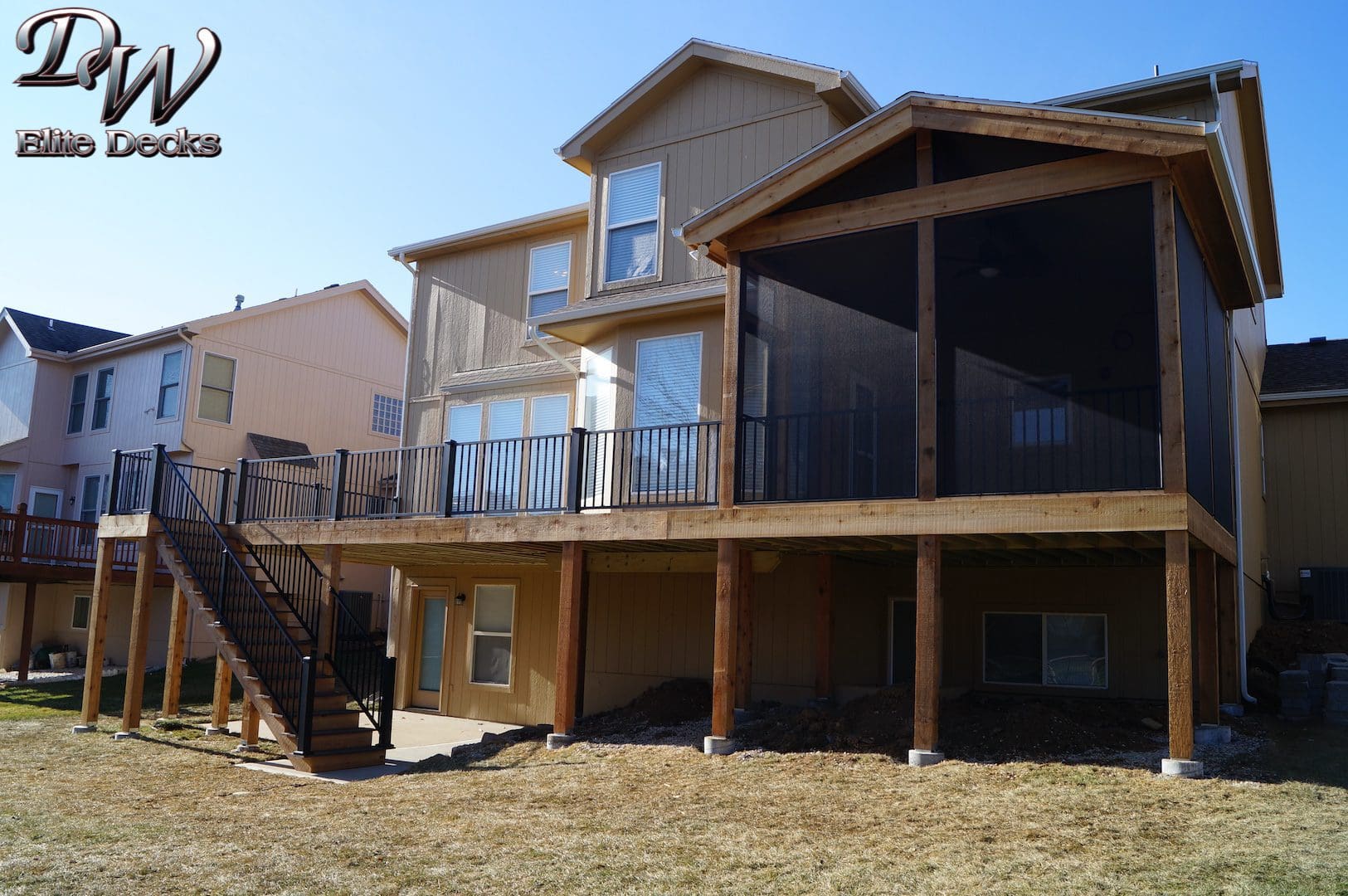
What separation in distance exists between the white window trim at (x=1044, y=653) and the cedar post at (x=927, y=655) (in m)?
→ 4.10

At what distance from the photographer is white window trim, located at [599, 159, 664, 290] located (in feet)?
52.0

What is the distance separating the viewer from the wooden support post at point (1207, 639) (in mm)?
11836

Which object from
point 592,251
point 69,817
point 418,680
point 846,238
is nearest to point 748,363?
point 846,238

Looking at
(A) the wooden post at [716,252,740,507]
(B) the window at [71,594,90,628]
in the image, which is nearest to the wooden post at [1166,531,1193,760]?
(A) the wooden post at [716,252,740,507]

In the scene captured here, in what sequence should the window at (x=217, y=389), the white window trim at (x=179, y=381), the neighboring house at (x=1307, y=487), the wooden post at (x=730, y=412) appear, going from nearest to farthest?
the wooden post at (x=730, y=412)
the neighboring house at (x=1307, y=487)
the white window trim at (x=179, y=381)
the window at (x=217, y=389)

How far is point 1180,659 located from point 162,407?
24.0 metres

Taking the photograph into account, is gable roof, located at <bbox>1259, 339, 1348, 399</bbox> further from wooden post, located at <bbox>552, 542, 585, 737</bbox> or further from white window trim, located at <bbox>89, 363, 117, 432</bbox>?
white window trim, located at <bbox>89, 363, 117, 432</bbox>

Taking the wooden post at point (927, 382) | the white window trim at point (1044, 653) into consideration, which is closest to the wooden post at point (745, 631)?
the wooden post at point (927, 382)

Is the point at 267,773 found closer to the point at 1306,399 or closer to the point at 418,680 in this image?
the point at 418,680

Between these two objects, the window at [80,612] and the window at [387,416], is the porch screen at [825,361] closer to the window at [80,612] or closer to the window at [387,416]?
the window at [387,416]

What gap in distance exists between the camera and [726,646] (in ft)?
37.6

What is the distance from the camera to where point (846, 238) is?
460 inches

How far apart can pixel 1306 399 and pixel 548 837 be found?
605 inches

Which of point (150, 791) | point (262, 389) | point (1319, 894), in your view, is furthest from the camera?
point (262, 389)
